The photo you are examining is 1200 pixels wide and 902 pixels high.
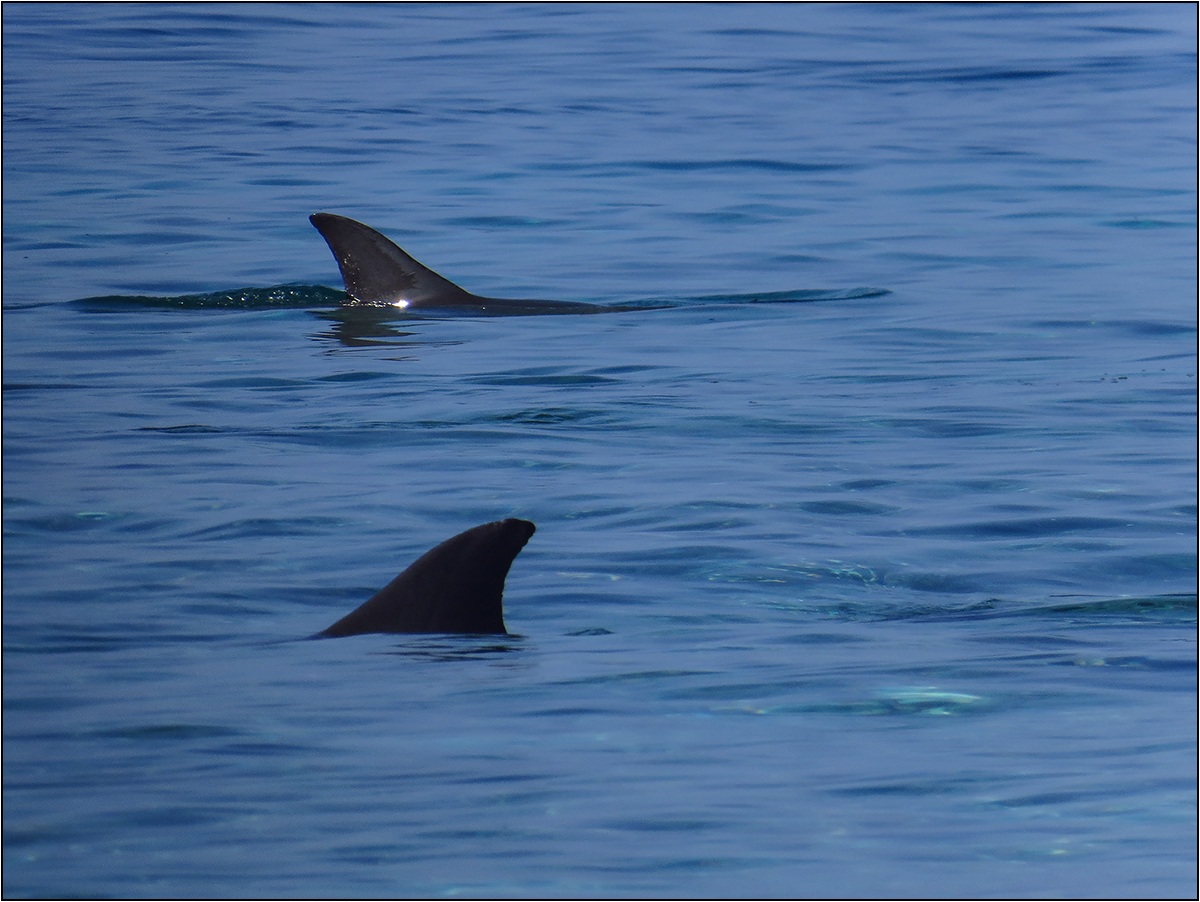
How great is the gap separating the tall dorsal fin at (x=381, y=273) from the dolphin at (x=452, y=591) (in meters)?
7.41

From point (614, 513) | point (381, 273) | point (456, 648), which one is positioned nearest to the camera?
point (456, 648)

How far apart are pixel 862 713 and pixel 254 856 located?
2056mm

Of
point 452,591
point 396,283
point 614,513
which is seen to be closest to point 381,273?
point 396,283

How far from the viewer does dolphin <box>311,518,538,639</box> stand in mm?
6270

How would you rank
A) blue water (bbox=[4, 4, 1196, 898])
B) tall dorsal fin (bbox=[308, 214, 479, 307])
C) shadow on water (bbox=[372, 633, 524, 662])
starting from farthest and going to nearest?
1. tall dorsal fin (bbox=[308, 214, 479, 307])
2. shadow on water (bbox=[372, 633, 524, 662])
3. blue water (bbox=[4, 4, 1196, 898])

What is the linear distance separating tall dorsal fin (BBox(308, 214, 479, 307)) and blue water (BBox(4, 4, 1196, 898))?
0.33 meters

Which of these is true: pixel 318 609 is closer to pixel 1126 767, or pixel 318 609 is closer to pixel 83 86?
pixel 1126 767

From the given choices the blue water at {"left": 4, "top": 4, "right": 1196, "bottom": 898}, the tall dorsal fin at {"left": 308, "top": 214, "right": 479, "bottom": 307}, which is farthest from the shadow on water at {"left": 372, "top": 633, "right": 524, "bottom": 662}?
the tall dorsal fin at {"left": 308, "top": 214, "right": 479, "bottom": 307}

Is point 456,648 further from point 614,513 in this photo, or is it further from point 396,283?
point 396,283

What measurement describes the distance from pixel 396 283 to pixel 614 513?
18.9 ft

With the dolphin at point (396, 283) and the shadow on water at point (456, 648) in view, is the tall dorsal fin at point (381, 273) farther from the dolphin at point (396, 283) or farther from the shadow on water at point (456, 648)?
the shadow on water at point (456, 648)

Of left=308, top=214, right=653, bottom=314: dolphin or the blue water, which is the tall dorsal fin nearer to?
left=308, top=214, right=653, bottom=314: dolphin

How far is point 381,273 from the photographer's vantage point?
13898 millimetres

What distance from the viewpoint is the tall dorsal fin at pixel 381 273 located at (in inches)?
536
